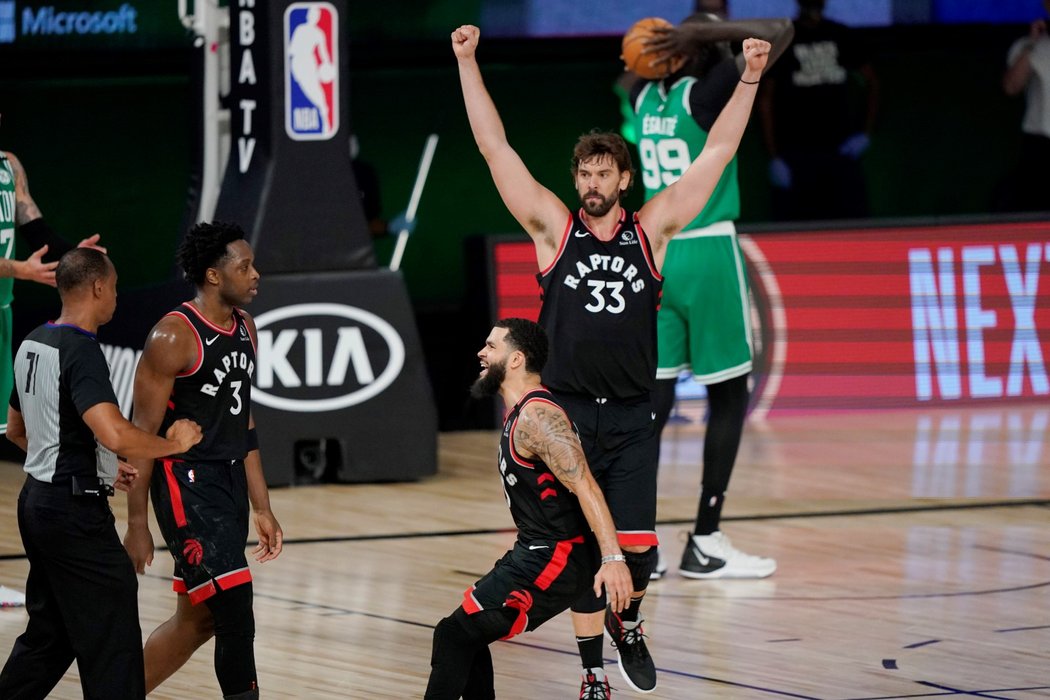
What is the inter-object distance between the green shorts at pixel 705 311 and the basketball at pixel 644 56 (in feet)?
2.31

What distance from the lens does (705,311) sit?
24.6 feet

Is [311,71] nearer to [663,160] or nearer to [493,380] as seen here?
[663,160]

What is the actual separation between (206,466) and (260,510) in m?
0.30

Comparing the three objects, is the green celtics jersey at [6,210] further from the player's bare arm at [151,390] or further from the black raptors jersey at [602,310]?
the black raptors jersey at [602,310]

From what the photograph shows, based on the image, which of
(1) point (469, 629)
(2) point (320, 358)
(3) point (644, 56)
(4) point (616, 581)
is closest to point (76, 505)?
(1) point (469, 629)

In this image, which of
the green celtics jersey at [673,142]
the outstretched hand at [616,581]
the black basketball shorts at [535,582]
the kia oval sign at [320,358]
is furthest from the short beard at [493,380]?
the kia oval sign at [320,358]

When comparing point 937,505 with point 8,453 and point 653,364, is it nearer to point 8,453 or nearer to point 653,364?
point 653,364

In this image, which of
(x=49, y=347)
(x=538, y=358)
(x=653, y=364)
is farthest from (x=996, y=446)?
(x=49, y=347)

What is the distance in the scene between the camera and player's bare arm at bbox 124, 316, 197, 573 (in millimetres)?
5023

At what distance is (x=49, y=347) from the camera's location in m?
4.79

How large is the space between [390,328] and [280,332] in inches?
23.2

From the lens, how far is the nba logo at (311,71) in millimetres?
9289

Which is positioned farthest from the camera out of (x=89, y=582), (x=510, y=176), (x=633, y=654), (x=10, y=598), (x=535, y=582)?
(x=10, y=598)

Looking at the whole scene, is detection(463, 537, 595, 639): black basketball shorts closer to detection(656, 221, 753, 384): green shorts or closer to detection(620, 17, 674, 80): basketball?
detection(656, 221, 753, 384): green shorts
